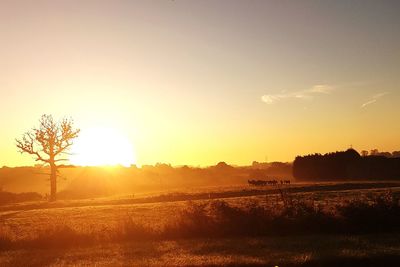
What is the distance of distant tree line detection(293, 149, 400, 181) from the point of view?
9256cm

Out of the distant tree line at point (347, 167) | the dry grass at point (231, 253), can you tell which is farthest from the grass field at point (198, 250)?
the distant tree line at point (347, 167)

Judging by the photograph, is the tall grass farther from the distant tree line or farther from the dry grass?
the distant tree line

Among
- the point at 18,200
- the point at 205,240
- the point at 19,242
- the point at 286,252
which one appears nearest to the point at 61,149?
the point at 18,200

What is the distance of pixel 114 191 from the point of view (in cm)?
9275

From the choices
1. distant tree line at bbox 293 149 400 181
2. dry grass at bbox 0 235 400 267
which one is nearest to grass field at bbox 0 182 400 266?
dry grass at bbox 0 235 400 267

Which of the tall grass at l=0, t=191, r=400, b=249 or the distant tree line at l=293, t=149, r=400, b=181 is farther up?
the distant tree line at l=293, t=149, r=400, b=181

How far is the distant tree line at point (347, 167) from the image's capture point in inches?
3644

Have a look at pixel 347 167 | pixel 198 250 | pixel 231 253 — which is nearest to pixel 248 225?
pixel 198 250

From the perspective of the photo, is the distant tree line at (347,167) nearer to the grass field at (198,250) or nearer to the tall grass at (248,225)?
the tall grass at (248,225)

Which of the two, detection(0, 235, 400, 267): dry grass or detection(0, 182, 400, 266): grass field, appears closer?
detection(0, 235, 400, 267): dry grass

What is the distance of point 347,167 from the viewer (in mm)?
96375

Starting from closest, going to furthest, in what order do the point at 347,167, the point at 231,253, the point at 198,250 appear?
the point at 231,253, the point at 198,250, the point at 347,167

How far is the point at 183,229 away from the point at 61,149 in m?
50.0

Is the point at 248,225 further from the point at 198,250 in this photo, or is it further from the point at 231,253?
the point at 231,253
